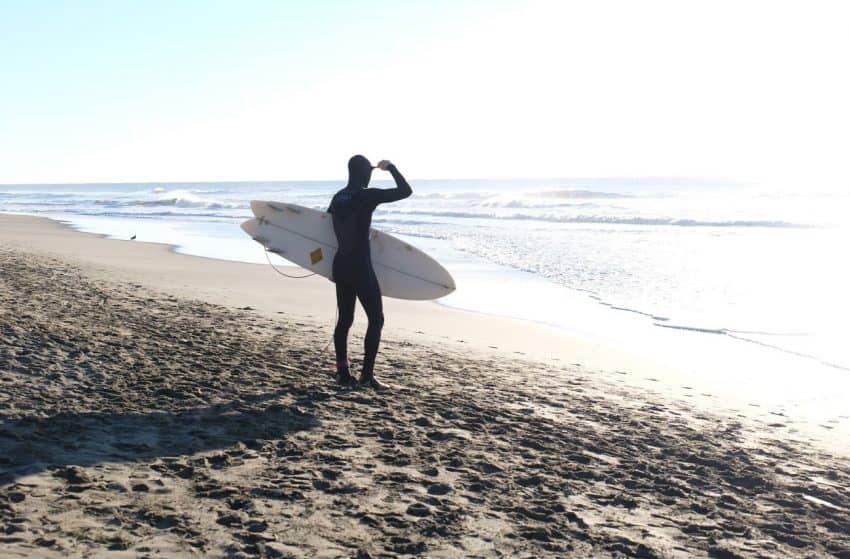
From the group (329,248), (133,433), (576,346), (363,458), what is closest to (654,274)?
(576,346)

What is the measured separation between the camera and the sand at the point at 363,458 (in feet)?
10.1

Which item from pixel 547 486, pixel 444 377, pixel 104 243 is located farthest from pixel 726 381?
pixel 104 243

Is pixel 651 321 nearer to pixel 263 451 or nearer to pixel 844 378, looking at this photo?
pixel 844 378

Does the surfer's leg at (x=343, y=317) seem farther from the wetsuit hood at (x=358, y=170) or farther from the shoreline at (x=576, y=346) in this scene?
the shoreline at (x=576, y=346)

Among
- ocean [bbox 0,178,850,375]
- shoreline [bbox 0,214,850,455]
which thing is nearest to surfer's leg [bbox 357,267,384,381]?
shoreline [bbox 0,214,850,455]

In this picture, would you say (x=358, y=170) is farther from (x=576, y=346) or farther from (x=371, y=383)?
(x=576, y=346)

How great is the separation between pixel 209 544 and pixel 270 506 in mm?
441

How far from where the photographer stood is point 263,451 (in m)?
4.00

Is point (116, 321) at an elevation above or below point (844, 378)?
above

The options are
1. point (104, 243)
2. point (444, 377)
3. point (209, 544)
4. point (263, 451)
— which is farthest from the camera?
point (104, 243)

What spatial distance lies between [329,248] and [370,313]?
1816 millimetres

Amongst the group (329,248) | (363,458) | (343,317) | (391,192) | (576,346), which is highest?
(391,192)

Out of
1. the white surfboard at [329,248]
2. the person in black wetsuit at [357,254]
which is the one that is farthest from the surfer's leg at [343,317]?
the white surfboard at [329,248]

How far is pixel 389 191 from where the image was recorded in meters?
5.42
